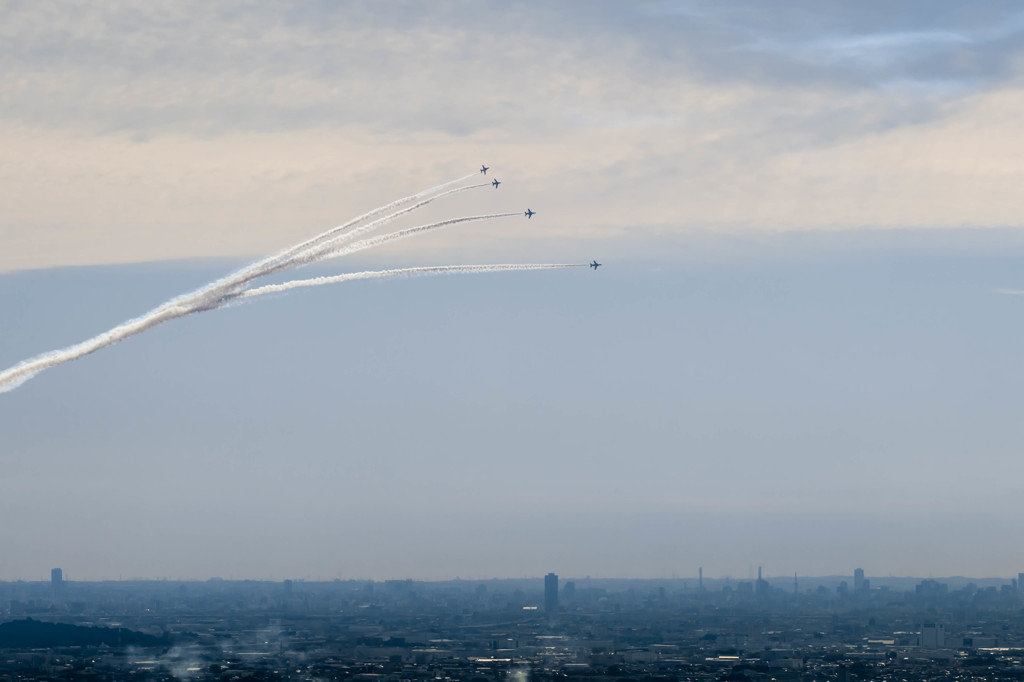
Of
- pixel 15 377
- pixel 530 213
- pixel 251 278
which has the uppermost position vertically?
pixel 530 213

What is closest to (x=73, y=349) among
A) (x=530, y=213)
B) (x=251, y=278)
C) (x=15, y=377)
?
(x=15, y=377)

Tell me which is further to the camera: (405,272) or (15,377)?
(405,272)

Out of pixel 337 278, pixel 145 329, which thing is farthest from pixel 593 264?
pixel 145 329

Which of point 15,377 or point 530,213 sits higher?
point 530,213

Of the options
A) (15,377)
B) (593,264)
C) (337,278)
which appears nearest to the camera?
(15,377)

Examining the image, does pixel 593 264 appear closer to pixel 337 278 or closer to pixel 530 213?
pixel 530 213

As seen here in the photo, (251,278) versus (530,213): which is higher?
(530,213)

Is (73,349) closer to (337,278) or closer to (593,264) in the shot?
(337,278)

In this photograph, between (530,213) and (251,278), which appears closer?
(251,278)

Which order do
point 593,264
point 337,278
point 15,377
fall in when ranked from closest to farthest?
point 15,377
point 337,278
point 593,264
